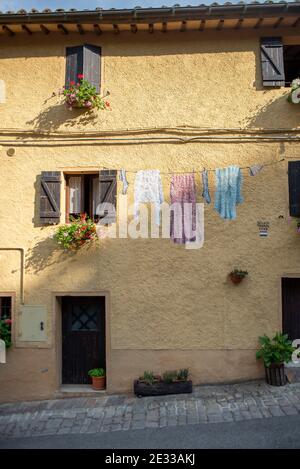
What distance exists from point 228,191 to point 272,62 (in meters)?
2.83

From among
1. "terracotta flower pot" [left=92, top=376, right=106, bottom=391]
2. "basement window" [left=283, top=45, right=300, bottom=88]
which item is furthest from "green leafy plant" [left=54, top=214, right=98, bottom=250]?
"basement window" [left=283, top=45, right=300, bottom=88]

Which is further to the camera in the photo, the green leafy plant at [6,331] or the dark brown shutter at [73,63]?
the dark brown shutter at [73,63]

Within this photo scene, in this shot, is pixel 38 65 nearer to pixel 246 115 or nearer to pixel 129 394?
pixel 246 115

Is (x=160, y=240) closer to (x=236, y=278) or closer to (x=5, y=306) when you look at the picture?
(x=236, y=278)

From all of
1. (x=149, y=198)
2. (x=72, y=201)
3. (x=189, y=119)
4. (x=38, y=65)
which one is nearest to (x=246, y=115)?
(x=189, y=119)

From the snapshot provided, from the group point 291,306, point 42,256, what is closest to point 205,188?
point 291,306

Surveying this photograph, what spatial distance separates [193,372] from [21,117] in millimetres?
6453

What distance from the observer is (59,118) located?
7.69 metres

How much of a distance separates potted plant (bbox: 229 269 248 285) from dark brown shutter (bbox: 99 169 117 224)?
266 cm

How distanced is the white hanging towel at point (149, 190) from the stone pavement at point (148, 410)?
3.68m

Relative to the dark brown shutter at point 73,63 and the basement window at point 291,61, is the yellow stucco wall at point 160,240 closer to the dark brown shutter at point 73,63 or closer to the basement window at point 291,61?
the dark brown shutter at point 73,63

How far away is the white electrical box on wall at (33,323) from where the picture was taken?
752 centimetres

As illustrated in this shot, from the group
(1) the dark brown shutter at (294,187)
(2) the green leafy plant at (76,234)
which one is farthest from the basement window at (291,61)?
(2) the green leafy plant at (76,234)

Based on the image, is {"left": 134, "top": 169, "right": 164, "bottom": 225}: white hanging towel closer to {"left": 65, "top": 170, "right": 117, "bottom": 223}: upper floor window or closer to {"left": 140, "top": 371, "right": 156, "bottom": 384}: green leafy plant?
{"left": 65, "top": 170, "right": 117, "bottom": 223}: upper floor window
